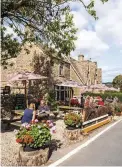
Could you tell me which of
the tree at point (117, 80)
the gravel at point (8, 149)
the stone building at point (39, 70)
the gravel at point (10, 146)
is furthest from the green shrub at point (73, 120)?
the tree at point (117, 80)

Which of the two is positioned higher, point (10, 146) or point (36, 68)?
point (36, 68)

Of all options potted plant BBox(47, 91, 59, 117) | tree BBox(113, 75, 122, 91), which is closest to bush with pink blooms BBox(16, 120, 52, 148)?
potted plant BBox(47, 91, 59, 117)

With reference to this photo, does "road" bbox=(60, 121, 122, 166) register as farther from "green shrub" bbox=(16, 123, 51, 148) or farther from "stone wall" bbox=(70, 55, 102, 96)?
"stone wall" bbox=(70, 55, 102, 96)

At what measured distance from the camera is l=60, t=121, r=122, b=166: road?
29.3ft

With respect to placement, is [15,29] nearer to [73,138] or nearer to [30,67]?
[73,138]

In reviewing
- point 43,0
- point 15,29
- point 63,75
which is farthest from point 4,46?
point 63,75

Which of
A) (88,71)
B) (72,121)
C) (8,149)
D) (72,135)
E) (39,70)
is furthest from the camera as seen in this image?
(88,71)

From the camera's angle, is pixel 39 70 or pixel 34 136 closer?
pixel 34 136

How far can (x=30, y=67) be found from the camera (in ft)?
94.3

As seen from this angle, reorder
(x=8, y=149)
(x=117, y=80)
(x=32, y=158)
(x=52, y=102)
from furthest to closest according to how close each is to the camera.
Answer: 1. (x=117, y=80)
2. (x=52, y=102)
3. (x=8, y=149)
4. (x=32, y=158)

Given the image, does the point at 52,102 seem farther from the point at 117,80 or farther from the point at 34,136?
the point at 117,80

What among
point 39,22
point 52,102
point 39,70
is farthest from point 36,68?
point 39,22

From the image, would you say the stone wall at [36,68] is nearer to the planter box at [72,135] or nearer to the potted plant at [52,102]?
the potted plant at [52,102]

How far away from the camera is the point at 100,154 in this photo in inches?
397
